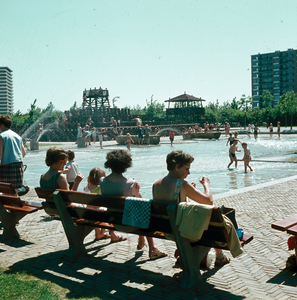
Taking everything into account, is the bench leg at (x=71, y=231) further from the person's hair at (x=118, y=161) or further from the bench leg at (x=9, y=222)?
the bench leg at (x=9, y=222)

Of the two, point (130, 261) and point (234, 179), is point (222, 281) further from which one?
point (234, 179)

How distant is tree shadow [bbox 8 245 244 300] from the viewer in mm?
3707

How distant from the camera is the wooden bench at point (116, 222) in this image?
3.77 metres

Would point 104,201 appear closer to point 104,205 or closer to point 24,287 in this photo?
point 104,205

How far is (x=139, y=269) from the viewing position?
14.5ft

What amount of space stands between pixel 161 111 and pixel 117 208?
104m

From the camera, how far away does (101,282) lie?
405 centimetres

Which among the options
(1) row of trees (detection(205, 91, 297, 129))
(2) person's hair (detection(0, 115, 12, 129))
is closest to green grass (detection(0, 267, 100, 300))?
(2) person's hair (detection(0, 115, 12, 129))

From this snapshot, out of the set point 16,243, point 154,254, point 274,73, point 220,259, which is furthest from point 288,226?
point 274,73

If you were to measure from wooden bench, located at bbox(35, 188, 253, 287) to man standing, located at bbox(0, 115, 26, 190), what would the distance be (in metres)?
1.52

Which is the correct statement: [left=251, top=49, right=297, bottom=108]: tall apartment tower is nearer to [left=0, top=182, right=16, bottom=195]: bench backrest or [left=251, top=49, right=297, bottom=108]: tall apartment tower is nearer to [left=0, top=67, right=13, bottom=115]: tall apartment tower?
[left=0, top=67, right=13, bottom=115]: tall apartment tower

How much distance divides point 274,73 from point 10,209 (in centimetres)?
16121

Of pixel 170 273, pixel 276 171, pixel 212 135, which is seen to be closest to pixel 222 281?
pixel 170 273

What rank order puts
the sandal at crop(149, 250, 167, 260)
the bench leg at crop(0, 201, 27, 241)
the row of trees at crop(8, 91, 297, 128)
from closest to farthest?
the sandal at crop(149, 250, 167, 260)
the bench leg at crop(0, 201, 27, 241)
the row of trees at crop(8, 91, 297, 128)
